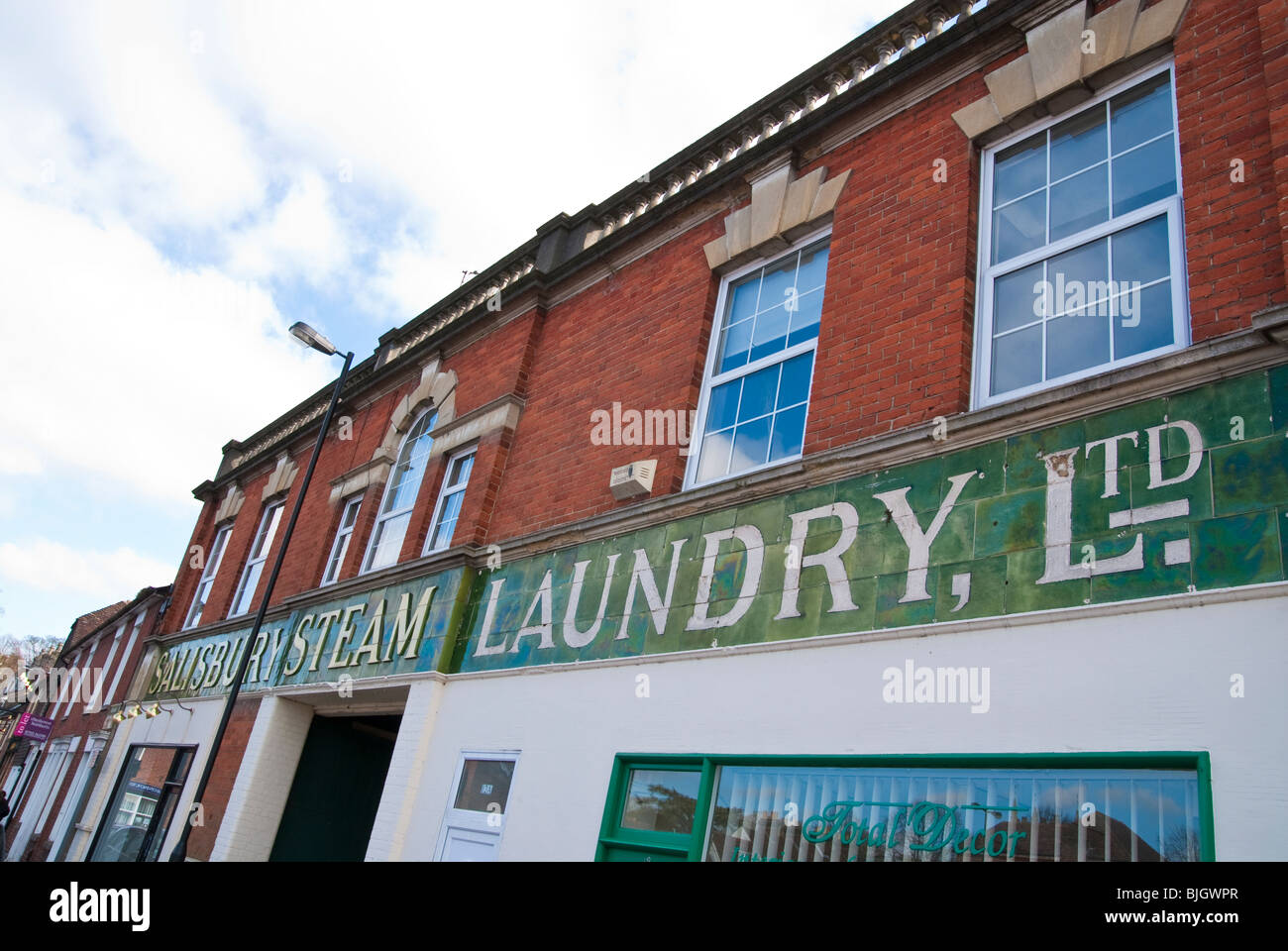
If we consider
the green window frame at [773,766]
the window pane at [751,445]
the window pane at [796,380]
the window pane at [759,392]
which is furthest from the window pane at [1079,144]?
the green window frame at [773,766]

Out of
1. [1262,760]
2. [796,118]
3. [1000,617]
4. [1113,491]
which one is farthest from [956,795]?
[796,118]

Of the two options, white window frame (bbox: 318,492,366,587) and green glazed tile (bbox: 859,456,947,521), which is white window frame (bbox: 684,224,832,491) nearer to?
green glazed tile (bbox: 859,456,947,521)

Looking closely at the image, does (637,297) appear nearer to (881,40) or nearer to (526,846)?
(881,40)

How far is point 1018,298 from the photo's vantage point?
20.0 ft

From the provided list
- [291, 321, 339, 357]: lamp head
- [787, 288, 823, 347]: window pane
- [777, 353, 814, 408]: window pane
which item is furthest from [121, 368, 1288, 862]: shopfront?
[291, 321, 339, 357]: lamp head

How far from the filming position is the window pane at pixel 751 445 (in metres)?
7.29

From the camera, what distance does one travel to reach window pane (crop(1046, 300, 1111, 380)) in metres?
5.43

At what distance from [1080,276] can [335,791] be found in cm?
1148

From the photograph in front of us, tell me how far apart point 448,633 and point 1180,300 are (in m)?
7.10

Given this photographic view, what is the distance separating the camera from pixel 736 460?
7.50 m

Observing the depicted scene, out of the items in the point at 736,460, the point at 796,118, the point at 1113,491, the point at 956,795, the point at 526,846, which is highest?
the point at 796,118

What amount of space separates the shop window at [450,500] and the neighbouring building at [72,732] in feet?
26.7

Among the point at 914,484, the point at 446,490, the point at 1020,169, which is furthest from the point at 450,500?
the point at 1020,169

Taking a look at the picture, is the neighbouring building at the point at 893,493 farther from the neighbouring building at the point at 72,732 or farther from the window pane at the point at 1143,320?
the neighbouring building at the point at 72,732
